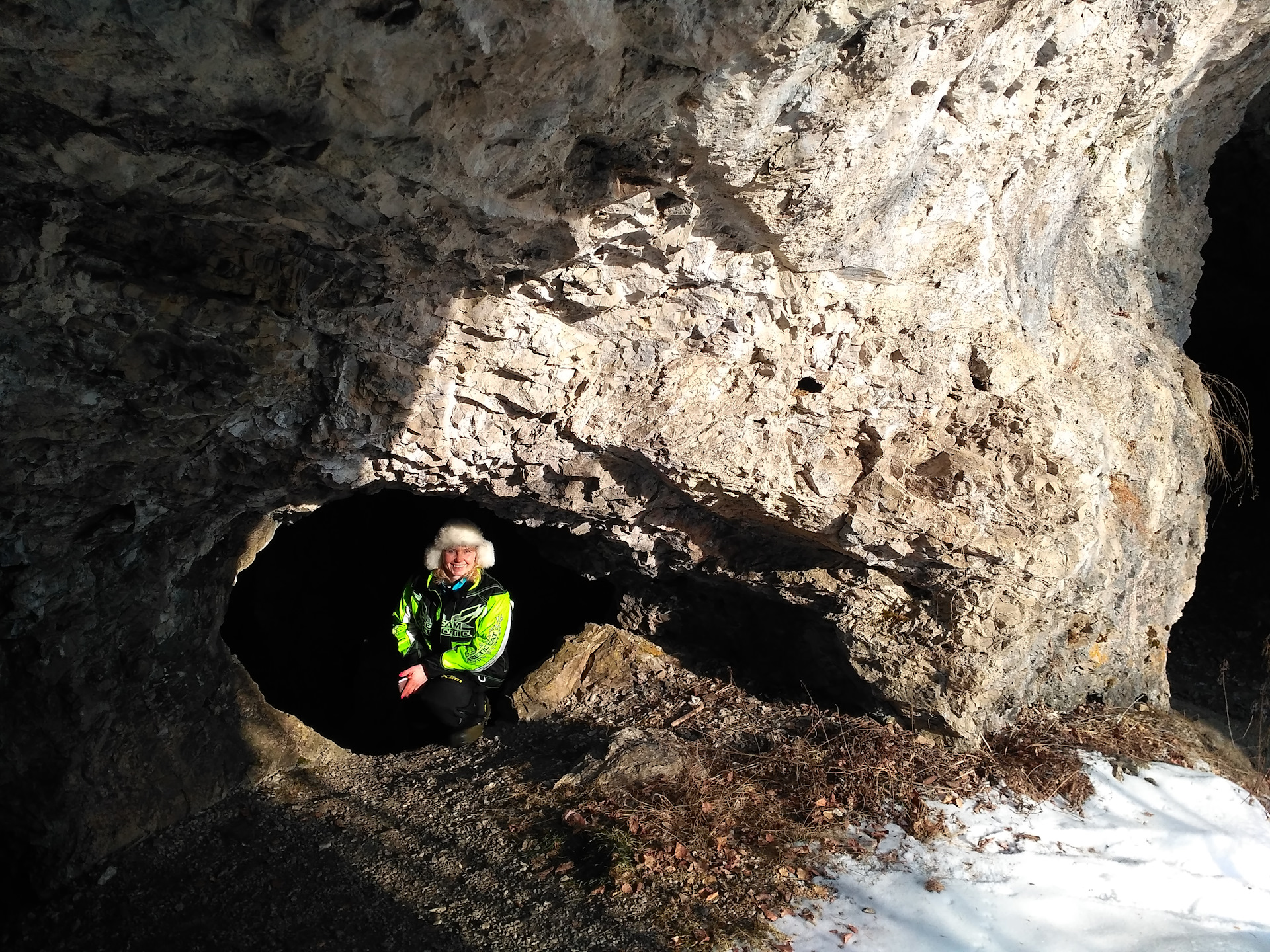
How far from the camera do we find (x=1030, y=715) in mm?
4410

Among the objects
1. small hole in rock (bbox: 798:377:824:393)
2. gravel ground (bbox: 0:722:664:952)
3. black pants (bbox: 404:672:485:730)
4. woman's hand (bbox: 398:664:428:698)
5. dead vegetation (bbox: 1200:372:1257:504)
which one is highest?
dead vegetation (bbox: 1200:372:1257:504)

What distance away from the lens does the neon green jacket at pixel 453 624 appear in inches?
175

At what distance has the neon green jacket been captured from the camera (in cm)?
444

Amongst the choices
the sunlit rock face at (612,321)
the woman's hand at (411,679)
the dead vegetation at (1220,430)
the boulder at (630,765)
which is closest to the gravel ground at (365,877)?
the boulder at (630,765)

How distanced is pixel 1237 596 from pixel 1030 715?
4721 mm

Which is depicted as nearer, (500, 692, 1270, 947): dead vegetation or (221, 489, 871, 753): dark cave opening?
(500, 692, 1270, 947): dead vegetation

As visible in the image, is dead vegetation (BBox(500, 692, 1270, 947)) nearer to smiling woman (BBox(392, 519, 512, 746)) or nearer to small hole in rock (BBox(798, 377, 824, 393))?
smiling woman (BBox(392, 519, 512, 746))

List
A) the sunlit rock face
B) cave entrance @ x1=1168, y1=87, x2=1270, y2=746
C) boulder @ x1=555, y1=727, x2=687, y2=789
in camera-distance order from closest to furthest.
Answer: the sunlit rock face, boulder @ x1=555, y1=727, x2=687, y2=789, cave entrance @ x1=1168, y1=87, x2=1270, y2=746

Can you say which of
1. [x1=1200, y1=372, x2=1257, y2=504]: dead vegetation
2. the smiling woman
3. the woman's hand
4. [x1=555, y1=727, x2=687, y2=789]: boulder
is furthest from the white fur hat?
[x1=1200, y1=372, x2=1257, y2=504]: dead vegetation

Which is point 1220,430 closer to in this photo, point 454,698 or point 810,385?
point 810,385

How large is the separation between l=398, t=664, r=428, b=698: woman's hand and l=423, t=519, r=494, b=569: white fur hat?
19.6 inches

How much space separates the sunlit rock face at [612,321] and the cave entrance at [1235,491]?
2155mm

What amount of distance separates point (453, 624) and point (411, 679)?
0.32 meters

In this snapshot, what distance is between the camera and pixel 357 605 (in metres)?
6.72
